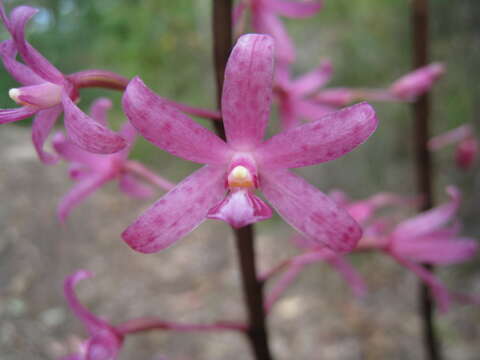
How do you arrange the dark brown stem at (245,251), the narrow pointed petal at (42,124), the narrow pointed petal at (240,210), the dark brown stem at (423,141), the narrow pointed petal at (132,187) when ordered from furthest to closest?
the dark brown stem at (423,141) → the narrow pointed petal at (132,187) → the dark brown stem at (245,251) → the narrow pointed petal at (42,124) → the narrow pointed petal at (240,210)

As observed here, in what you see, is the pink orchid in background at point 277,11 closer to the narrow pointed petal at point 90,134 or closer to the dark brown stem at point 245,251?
the dark brown stem at point 245,251

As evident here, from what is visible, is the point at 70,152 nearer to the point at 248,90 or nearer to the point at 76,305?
the point at 76,305

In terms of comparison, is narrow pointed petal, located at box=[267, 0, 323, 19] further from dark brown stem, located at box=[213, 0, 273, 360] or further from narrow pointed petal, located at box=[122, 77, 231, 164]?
narrow pointed petal, located at box=[122, 77, 231, 164]

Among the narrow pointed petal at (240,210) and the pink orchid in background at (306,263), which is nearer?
the narrow pointed petal at (240,210)

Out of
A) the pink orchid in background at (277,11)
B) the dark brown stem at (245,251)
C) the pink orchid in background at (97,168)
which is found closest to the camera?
the dark brown stem at (245,251)

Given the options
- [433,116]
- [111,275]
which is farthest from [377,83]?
[111,275]

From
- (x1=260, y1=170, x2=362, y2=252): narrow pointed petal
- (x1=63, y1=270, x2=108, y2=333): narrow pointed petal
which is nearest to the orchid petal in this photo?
(x1=260, y1=170, x2=362, y2=252): narrow pointed petal

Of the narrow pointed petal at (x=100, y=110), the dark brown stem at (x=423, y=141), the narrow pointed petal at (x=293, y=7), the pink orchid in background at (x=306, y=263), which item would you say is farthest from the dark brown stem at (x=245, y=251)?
the dark brown stem at (x=423, y=141)
